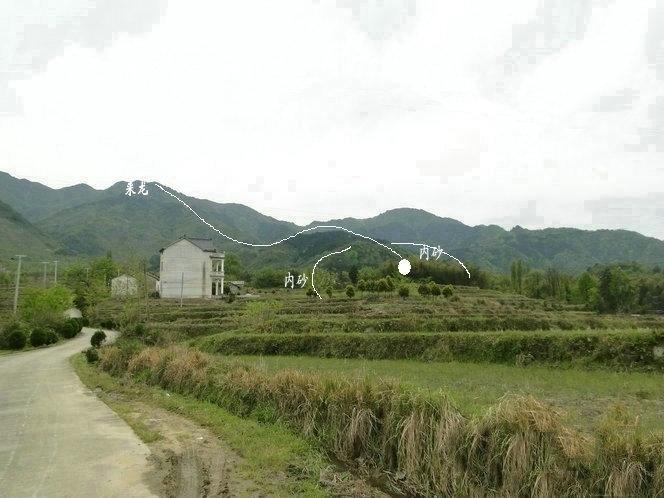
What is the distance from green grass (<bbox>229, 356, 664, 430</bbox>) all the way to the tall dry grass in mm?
740

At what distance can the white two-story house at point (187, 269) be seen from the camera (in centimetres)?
6481

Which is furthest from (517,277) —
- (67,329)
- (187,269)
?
(67,329)

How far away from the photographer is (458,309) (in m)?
37.4

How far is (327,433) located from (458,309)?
28781 mm

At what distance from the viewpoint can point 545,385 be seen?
1606 centimetres

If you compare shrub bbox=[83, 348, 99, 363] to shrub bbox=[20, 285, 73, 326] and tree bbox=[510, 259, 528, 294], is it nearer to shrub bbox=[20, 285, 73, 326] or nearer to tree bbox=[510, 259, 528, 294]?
shrub bbox=[20, 285, 73, 326]

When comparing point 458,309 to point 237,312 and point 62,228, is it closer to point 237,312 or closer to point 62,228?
point 237,312

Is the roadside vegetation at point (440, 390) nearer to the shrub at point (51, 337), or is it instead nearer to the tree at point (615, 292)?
the shrub at point (51, 337)

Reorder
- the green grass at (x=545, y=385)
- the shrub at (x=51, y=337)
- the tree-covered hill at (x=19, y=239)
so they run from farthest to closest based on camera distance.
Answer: the tree-covered hill at (x=19, y=239)
the shrub at (x=51, y=337)
the green grass at (x=545, y=385)

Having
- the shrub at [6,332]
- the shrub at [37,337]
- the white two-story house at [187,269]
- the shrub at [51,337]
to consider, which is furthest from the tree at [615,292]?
the shrub at [6,332]

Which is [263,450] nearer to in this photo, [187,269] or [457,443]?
[457,443]

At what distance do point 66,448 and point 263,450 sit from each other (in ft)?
11.9

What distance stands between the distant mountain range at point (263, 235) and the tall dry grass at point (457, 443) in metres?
104

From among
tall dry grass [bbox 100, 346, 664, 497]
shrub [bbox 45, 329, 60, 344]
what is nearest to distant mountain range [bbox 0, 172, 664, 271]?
shrub [bbox 45, 329, 60, 344]
